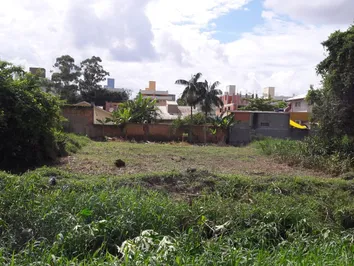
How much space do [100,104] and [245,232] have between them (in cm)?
4826

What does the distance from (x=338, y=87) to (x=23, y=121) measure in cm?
1098

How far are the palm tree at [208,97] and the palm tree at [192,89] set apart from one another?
0.38 metres

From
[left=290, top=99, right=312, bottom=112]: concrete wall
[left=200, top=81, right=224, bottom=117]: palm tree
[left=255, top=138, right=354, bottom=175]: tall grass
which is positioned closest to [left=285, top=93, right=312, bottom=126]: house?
[left=290, top=99, right=312, bottom=112]: concrete wall

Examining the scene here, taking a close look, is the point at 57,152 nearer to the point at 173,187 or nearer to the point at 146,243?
the point at 173,187

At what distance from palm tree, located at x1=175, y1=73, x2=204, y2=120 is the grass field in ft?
75.4

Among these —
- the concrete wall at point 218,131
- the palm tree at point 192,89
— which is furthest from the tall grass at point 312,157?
the palm tree at point 192,89

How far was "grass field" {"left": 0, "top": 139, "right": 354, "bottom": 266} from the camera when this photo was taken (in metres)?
4.54

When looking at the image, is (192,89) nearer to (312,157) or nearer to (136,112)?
(136,112)

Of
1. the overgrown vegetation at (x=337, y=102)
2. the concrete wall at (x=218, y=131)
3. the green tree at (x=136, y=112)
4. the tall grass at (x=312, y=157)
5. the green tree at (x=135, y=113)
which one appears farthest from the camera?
the green tree at (x=136, y=112)

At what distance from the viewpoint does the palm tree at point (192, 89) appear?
106 ft

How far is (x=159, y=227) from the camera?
595 cm

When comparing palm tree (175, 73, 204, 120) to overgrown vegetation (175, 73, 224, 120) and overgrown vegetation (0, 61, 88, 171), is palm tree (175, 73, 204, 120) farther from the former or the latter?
overgrown vegetation (0, 61, 88, 171)

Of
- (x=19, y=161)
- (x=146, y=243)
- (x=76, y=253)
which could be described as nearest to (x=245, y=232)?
(x=146, y=243)

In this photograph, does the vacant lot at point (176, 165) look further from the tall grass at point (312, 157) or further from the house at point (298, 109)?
the house at point (298, 109)
